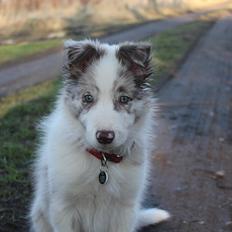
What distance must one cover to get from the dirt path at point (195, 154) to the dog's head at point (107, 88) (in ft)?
4.97

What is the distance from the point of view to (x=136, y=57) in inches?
150

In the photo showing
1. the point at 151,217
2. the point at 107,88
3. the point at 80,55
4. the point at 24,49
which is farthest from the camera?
the point at 24,49

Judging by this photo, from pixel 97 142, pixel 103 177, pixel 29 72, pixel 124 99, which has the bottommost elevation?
pixel 29 72

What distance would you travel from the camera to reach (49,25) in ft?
70.9

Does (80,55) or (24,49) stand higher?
(80,55)

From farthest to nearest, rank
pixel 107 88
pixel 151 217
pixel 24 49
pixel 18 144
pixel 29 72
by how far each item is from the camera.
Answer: pixel 24 49
pixel 29 72
pixel 18 144
pixel 151 217
pixel 107 88

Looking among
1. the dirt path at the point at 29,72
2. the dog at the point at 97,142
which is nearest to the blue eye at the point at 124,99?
the dog at the point at 97,142

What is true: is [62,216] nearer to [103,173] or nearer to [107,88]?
[103,173]

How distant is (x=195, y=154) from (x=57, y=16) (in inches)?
660

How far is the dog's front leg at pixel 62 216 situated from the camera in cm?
394

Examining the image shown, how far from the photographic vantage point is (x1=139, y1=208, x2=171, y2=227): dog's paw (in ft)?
15.6

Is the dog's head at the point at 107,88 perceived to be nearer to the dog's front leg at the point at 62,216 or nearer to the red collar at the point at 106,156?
the red collar at the point at 106,156

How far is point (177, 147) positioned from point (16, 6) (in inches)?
673

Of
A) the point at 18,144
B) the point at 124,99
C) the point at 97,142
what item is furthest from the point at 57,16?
the point at 97,142
